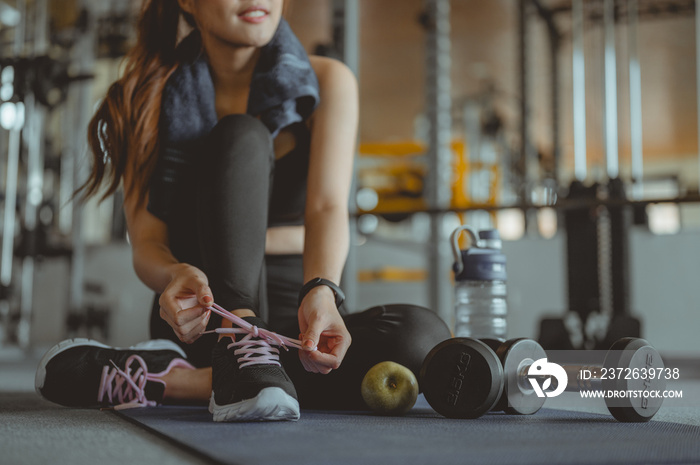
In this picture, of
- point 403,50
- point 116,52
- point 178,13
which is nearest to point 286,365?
point 178,13

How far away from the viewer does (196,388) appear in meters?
1.19

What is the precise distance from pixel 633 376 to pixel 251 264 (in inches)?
21.2

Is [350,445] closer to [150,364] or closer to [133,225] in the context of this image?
[150,364]

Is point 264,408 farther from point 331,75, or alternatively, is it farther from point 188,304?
point 331,75

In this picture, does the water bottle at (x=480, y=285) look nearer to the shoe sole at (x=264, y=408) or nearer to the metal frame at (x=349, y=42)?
the shoe sole at (x=264, y=408)

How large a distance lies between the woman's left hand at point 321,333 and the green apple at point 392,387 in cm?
12

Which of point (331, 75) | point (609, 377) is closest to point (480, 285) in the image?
point (331, 75)

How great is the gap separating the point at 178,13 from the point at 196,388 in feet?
2.26

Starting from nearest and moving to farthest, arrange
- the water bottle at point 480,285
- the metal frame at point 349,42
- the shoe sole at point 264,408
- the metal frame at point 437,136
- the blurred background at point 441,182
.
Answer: the shoe sole at point 264,408 → the water bottle at point 480,285 → the blurred background at point 441,182 → the metal frame at point 349,42 → the metal frame at point 437,136

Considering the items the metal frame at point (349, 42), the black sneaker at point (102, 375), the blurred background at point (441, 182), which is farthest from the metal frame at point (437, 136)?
the black sneaker at point (102, 375)

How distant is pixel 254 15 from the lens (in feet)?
3.97

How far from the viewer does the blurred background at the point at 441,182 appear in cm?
256

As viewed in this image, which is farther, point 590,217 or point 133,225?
point 590,217

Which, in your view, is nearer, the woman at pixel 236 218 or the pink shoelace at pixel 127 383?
the woman at pixel 236 218
